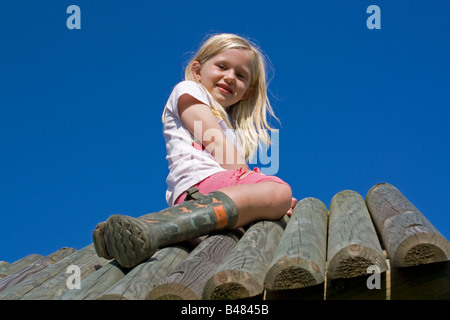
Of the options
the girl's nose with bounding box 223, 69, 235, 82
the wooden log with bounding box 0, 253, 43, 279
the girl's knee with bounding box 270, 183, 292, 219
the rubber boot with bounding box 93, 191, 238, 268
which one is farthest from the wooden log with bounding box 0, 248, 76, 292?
the girl's nose with bounding box 223, 69, 235, 82

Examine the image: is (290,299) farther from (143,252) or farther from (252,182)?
(252,182)

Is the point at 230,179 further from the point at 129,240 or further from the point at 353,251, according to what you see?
the point at 353,251

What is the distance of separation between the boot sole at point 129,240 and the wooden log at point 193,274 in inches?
10.7

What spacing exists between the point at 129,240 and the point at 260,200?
3.92ft

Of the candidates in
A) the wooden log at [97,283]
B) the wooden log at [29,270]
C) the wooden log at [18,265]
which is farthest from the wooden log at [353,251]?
the wooden log at [18,265]

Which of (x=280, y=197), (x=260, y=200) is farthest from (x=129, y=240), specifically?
(x=280, y=197)

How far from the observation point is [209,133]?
4520 mm

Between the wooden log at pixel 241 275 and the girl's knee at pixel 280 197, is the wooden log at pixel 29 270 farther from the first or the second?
the girl's knee at pixel 280 197

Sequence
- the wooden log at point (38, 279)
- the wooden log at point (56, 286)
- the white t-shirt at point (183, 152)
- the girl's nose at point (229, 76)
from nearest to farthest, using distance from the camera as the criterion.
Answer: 1. the wooden log at point (56, 286)
2. the wooden log at point (38, 279)
3. the white t-shirt at point (183, 152)
4. the girl's nose at point (229, 76)

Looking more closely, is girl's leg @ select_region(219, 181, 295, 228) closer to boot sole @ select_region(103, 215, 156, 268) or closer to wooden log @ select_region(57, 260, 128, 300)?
boot sole @ select_region(103, 215, 156, 268)

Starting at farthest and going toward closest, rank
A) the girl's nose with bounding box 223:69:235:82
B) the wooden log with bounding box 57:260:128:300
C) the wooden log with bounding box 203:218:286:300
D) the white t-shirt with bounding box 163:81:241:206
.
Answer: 1. the girl's nose with bounding box 223:69:235:82
2. the white t-shirt with bounding box 163:81:241:206
3. the wooden log with bounding box 57:260:128:300
4. the wooden log with bounding box 203:218:286:300

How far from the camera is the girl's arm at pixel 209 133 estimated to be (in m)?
4.52

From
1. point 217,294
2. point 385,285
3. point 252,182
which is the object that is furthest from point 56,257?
point 385,285

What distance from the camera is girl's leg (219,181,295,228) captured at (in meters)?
3.76
